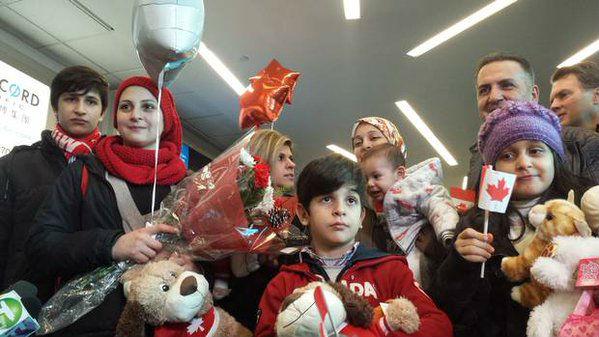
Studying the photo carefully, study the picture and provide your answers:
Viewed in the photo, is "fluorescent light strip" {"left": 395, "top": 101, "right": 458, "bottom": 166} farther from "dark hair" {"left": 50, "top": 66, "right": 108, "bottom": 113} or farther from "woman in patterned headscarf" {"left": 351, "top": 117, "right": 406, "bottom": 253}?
"dark hair" {"left": 50, "top": 66, "right": 108, "bottom": 113}

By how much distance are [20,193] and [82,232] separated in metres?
0.72

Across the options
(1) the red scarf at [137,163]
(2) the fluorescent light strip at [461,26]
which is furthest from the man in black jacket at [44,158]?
(2) the fluorescent light strip at [461,26]

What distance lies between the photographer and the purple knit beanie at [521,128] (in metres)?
1.42

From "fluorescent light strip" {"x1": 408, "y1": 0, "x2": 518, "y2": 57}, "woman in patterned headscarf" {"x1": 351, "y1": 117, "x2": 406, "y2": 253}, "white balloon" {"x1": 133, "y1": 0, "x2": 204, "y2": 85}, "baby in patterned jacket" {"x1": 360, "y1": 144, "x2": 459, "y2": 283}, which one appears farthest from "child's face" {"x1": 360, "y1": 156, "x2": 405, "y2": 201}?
"fluorescent light strip" {"x1": 408, "y1": 0, "x2": 518, "y2": 57}

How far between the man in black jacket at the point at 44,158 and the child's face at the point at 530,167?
1.48m

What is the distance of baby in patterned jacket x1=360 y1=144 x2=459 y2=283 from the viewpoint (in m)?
1.71

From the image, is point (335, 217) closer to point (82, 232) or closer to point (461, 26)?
point (82, 232)

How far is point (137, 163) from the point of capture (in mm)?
1626

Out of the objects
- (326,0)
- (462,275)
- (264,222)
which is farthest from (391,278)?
(326,0)

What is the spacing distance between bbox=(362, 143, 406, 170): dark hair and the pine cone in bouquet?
2.18ft

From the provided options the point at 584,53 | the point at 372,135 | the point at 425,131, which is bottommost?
the point at 372,135

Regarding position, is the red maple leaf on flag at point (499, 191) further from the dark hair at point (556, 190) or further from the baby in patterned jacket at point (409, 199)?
the baby in patterned jacket at point (409, 199)

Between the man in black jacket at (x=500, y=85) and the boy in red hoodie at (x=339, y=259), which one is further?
the man in black jacket at (x=500, y=85)

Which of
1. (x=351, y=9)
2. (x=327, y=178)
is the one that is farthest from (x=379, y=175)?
(x=351, y=9)
